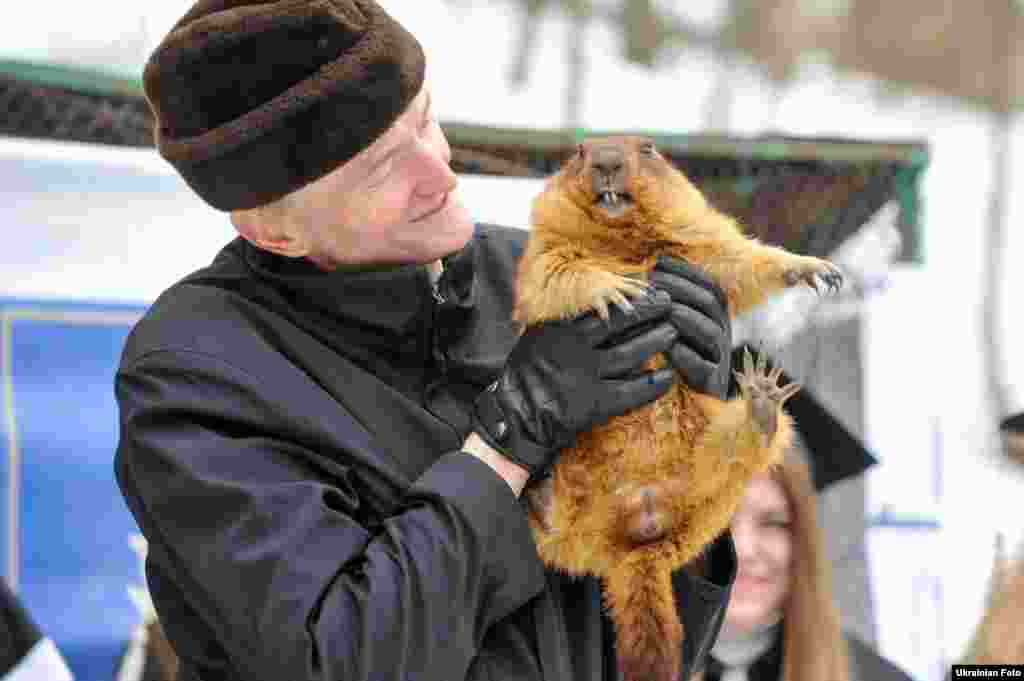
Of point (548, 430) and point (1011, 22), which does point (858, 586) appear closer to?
point (548, 430)

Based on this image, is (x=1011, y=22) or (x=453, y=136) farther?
(x=1011, y=22)

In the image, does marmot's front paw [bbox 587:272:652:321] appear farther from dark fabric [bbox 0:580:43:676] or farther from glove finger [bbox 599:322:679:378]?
dark fabric [bbox 0:580:43:676]

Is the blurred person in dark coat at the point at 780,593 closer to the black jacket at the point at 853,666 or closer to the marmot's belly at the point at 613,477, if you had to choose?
the black jacket at the point at 853,666

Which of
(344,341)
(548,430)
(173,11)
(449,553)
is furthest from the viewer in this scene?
(173,11)

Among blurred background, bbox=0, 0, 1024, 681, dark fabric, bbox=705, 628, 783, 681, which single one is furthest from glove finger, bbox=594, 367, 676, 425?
dark fabric, bbox=705, 628, 783, 681

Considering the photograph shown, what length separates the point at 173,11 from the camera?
11.2ft

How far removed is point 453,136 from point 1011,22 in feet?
12.0

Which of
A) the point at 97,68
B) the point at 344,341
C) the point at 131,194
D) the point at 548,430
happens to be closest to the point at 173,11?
the point at 97,68

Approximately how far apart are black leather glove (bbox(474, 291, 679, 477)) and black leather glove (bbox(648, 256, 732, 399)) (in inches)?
0.7

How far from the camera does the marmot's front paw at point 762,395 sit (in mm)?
1649

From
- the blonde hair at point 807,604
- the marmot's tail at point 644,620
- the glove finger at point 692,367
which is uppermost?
the glove finger at point 692,367

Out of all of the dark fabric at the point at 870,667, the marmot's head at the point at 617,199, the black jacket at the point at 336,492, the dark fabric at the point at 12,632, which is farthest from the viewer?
the dark fabric at the point at 870,667

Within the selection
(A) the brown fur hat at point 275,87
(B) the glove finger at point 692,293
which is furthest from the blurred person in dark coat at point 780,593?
(A) the brown fur hat at point 275,87

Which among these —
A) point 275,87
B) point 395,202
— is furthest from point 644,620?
point 275,87
